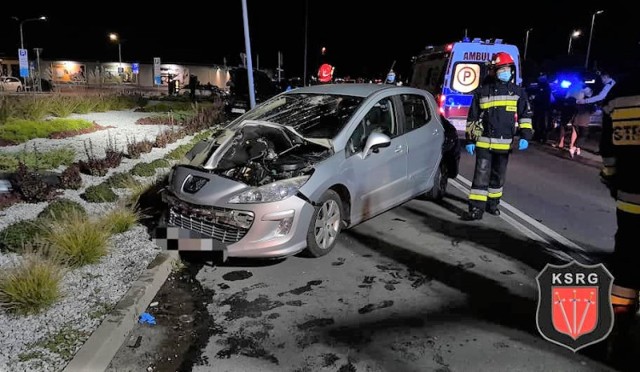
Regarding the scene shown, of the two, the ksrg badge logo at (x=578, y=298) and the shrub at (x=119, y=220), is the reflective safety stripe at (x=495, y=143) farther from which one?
the shrub at (x=119, y=220)

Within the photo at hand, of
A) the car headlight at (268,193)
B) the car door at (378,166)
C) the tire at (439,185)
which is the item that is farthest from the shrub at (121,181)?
the tire at (439,185)

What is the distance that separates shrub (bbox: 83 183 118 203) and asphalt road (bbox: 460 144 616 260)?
207 inches

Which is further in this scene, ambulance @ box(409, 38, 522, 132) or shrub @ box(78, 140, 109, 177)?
ambulance @ box(409, 38, 522, 132)

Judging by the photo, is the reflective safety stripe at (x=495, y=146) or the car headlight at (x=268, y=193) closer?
the car headlight at (x=268, y=193)

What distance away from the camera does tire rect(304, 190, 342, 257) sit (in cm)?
464

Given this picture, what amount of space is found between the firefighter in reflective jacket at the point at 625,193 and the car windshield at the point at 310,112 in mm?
2589

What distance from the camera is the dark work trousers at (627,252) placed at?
2.95 meters

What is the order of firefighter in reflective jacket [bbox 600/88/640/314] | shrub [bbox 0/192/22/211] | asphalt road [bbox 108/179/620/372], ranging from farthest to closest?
shrub [bbox 0/192/22/211] < asphalt road [bbox 108/179/620/372] < firefighter in reflective jacket [bbox 600/88/640/314]

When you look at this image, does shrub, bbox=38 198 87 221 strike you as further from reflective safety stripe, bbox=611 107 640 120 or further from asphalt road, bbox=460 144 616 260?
asphalt road, bbox=460 144 616 260

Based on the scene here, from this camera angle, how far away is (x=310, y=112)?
5.71 metres

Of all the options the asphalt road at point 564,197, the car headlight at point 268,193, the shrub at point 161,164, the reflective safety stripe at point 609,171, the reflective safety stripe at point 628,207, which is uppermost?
the reflective safety stripe at point 609,171

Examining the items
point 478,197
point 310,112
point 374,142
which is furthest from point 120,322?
point 478,197

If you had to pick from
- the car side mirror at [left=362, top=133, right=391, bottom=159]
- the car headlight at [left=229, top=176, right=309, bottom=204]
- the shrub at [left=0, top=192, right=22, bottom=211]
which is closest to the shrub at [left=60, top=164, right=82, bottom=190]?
the shrub at [left=0, top=192, right=22, bottom=211]

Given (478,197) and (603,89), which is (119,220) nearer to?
(478,197)
